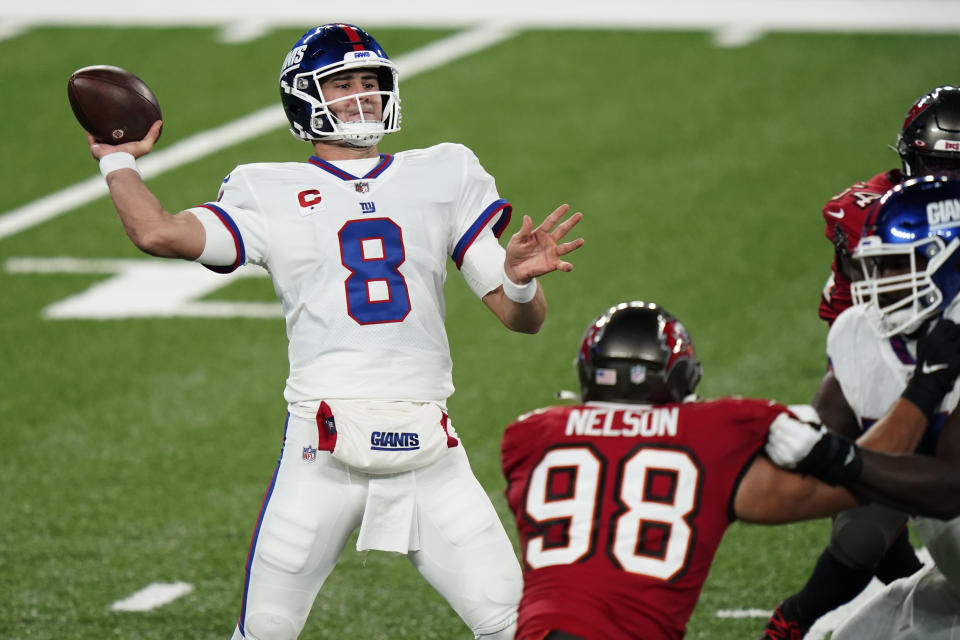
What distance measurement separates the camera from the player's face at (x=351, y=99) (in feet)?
13.2

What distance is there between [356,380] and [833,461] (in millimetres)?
1265

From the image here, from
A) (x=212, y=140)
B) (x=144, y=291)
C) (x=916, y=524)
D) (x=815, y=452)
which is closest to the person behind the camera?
(x=815, y=452)

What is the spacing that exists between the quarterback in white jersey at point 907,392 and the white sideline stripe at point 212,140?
711 centimetres

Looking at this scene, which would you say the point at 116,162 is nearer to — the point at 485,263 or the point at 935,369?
the point at 485,263

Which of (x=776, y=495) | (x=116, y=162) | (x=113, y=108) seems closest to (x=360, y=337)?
(x=116, y=162)

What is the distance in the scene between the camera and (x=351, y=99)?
4020 mm

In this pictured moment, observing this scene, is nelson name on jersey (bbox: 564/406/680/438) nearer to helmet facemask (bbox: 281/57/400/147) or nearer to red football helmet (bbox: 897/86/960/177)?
helmet facemask (bbox: 281/57/400/147)

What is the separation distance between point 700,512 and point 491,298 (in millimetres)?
1046

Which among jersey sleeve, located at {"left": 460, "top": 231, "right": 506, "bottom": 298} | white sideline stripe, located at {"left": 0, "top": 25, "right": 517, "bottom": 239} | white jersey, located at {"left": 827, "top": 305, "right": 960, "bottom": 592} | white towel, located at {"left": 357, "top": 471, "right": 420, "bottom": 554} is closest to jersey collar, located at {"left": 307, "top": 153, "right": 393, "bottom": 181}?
jersey sleeve, located at {"left": 460, "top": 231, "right": 506, "bottom": 298}

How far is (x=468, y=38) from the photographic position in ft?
43.2

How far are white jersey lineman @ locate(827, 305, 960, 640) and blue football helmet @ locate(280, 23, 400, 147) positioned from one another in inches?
51.9

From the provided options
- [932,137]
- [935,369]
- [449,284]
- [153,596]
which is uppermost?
[932,137]

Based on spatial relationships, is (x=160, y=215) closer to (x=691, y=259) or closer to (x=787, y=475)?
(x=787, y=475)

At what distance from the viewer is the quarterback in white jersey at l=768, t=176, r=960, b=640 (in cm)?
323
